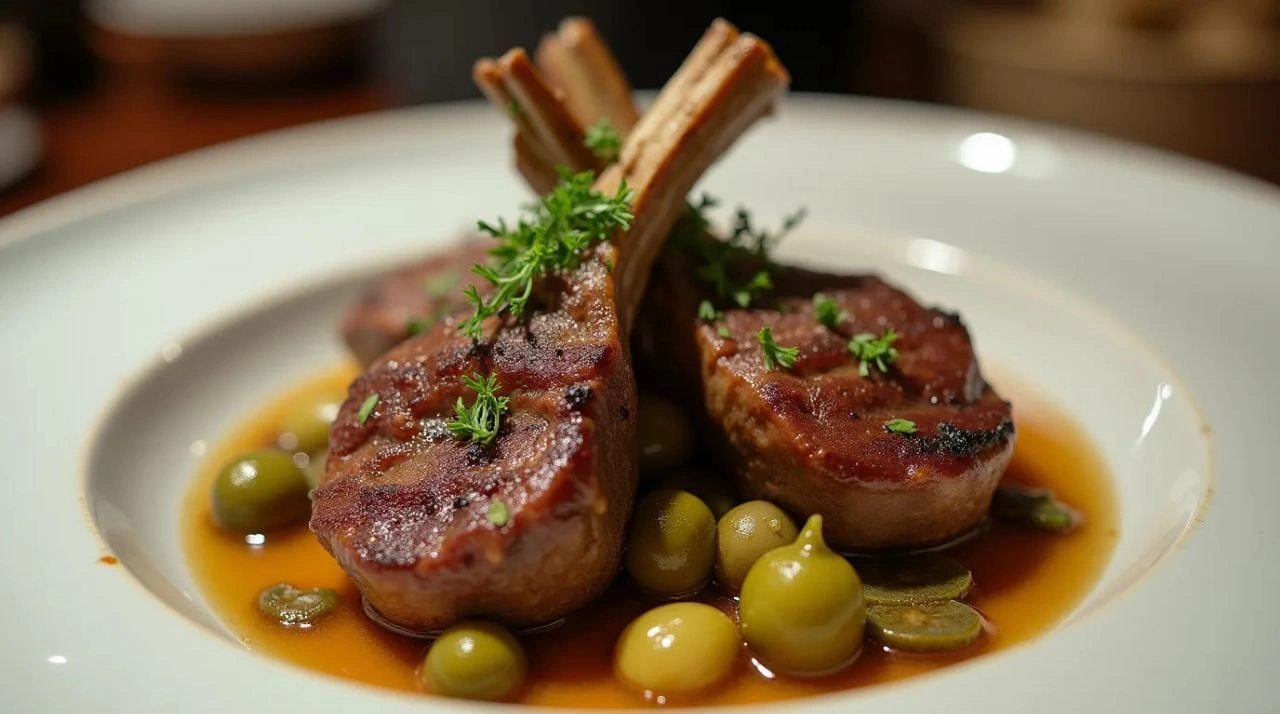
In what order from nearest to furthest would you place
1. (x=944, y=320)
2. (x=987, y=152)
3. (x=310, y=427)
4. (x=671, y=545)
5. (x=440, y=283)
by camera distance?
(x=671, y=545)
(x=944, y=320)
(x=310, y=427)
(x=440, y=283)
(x=987, y=152)

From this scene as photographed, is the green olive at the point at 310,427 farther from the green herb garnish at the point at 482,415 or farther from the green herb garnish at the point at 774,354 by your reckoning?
the green herb garnish at the point at 774,354

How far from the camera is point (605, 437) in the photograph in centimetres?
289

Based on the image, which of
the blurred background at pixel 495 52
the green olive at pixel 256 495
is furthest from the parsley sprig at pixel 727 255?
the blurred background at pixel 495 52

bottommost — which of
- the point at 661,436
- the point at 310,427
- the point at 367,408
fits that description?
the point at 310,427

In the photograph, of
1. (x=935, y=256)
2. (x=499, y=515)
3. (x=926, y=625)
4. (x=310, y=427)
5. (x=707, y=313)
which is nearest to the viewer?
(x=499, y=515)

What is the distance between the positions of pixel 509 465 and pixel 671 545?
57cm

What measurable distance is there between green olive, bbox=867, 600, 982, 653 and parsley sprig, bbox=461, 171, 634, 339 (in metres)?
1.34

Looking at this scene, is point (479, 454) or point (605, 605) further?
point (605, 605)

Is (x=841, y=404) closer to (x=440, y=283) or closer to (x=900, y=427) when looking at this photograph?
(x=900, y=427)

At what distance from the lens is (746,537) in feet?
10.1

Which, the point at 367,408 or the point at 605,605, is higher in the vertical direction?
the point at 367,408

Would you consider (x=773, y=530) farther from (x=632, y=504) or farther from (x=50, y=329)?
(x=50, y=329)

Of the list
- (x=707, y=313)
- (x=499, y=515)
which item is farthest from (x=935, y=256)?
(x=499, y=515)

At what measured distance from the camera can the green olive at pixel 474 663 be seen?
2670 mm
